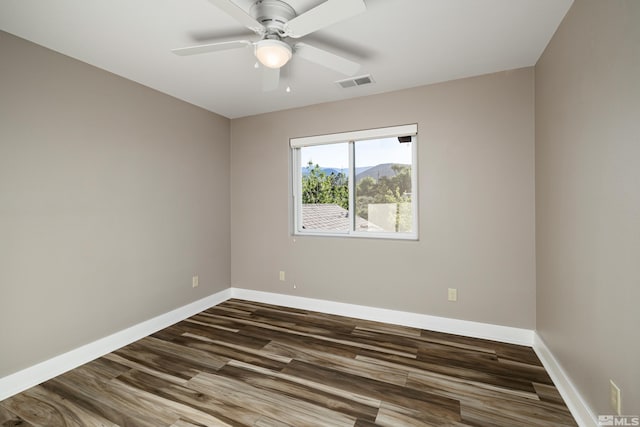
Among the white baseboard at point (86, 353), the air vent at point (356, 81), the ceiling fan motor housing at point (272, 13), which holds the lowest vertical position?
the white baseboard at point (86, 353)

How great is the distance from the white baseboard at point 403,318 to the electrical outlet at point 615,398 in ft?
4.45

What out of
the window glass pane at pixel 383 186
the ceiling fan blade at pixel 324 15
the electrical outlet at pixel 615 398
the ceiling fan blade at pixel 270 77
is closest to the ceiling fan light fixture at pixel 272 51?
the ceiling fan blade at pixel 324 15

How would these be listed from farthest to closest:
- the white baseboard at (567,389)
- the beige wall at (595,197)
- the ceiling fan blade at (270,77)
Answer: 1. the ceiling fan blade at (270,77)
2. the white baseboard at (567,389)
3. the beige wall at (595,197)

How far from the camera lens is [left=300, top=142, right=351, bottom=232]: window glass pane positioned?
355 cm

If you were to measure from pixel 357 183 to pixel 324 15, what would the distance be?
2106 millimetres

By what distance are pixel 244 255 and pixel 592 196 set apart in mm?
3525

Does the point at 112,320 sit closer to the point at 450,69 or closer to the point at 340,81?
the point at 340,81

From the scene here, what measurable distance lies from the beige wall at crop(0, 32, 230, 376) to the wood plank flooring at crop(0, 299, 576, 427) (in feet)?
1.36

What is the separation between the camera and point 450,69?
2.65 metres

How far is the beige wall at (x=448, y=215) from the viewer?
2.67 m

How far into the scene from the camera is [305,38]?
215 centimetres

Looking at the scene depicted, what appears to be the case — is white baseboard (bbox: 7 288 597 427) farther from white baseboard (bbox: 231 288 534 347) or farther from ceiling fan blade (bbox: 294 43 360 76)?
ceiling fan blade (bbox: 294 43 360 76)

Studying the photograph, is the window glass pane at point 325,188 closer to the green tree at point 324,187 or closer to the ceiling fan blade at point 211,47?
the green tree at point 324,187

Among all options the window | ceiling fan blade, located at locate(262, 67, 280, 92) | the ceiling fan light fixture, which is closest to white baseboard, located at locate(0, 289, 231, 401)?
the window
